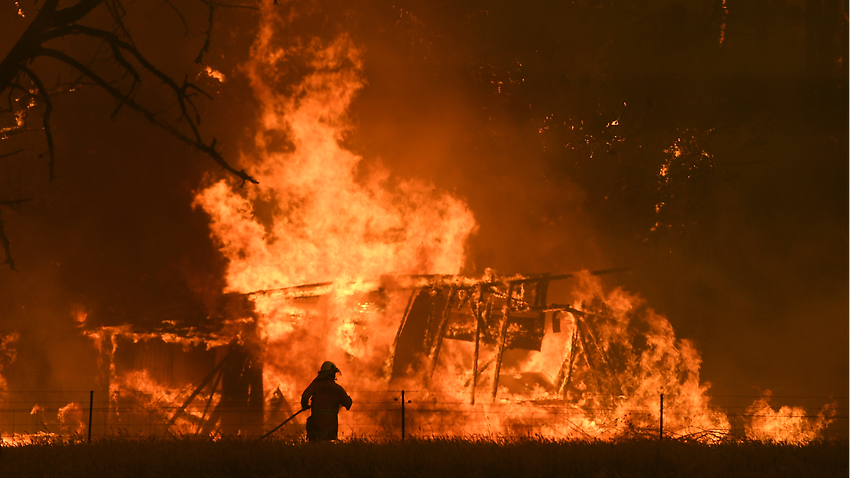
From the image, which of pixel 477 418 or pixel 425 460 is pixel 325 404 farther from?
pixel 477 418

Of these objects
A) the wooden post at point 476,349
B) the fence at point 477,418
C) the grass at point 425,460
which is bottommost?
the fence at point 477,418

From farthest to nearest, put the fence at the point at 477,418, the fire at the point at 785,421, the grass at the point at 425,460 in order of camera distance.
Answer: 1. the fire at the point at 785,421
2. the fence at the point at 477,418
3. the grass at the point at 425,460

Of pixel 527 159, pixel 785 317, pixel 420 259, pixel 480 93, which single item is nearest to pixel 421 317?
pixel 420 259

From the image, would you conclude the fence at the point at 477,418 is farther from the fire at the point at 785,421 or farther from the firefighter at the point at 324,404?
the firefighter at the point at 324,404

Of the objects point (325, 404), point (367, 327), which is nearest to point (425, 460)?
point (325, 404)

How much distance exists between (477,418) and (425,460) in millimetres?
6439

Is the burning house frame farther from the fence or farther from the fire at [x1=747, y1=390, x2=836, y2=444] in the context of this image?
the fire at [x1=747, y1=390, x2=836, y2=444]

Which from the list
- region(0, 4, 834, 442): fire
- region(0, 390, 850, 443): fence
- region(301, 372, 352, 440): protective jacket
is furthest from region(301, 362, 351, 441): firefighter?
region(0, 390, 850, 443): fence

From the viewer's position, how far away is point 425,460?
19.6ft

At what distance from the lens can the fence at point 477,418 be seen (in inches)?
474

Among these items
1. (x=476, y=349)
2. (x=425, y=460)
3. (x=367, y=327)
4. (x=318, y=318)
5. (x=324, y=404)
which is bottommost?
(x=425, y=460)

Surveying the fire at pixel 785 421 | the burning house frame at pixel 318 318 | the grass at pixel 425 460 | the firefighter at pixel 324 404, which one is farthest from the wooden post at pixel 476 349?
the grass at pixel 425 460

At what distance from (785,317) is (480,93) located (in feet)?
23.8

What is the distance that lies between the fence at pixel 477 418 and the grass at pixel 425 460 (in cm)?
538
